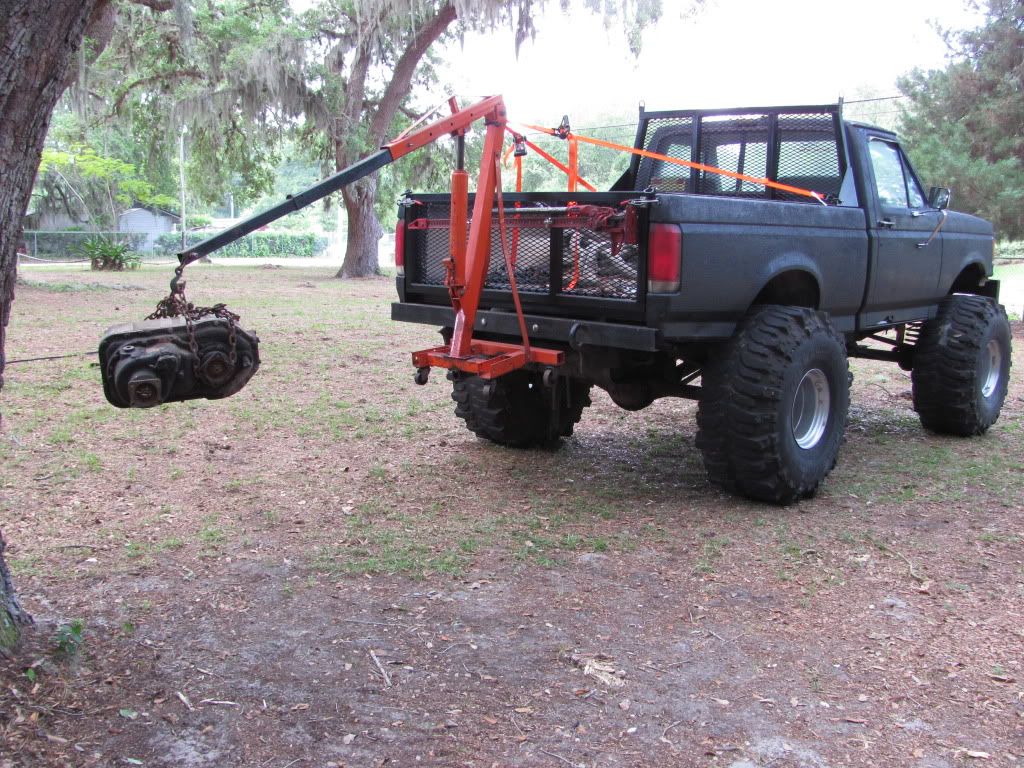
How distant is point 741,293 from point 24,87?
3.31 metres

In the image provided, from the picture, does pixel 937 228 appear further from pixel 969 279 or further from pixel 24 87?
pixel 24 87

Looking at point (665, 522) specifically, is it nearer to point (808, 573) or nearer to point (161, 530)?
point (808, 573)

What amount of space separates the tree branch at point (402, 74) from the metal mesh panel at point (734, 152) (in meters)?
14.8

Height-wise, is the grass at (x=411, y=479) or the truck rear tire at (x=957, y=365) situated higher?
the truck rear tire at (x=957, y=365)

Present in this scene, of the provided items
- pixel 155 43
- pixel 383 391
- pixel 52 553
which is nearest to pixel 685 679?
pixel 52 553

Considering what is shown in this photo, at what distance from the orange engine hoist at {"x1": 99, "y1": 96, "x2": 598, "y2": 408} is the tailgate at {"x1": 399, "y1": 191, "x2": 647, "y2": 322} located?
0.09m

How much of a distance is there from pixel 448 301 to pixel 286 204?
1.71 m

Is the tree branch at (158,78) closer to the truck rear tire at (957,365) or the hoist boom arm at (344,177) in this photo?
the hoist boom arm at (344,177)

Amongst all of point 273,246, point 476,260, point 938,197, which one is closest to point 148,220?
point 273,246

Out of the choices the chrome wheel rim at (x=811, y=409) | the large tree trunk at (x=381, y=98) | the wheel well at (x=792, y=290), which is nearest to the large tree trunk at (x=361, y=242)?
the large tree trunk at (x=381, y=98)

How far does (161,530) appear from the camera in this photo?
14.9 feet

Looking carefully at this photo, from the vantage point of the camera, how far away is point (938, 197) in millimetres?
6445

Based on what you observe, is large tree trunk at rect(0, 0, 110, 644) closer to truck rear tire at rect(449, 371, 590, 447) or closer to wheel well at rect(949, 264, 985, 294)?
truck rear tire at rect(449, 371, 590, 447)

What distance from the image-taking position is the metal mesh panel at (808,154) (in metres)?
5.98
